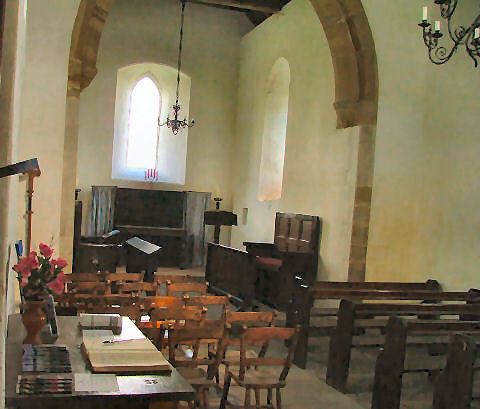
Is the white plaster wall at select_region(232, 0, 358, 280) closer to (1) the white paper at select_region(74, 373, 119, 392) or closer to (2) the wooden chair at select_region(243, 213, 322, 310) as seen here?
(2) the wooden chair at select_region(243, 213, 322, 310)

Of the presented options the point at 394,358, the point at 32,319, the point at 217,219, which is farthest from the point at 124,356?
the point at 217,219

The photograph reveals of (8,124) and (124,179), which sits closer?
(8,124)

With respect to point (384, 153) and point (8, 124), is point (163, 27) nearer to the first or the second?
point (384, 153)

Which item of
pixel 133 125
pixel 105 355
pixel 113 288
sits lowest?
pixel 113 288

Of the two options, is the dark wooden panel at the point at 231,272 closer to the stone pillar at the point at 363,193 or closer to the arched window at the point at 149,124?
the stone pillar at the point at 363,193

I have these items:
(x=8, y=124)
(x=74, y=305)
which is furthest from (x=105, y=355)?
(x=74, y=305)

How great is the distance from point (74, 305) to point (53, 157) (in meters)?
2.58

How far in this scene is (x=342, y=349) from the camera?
5.32 metres

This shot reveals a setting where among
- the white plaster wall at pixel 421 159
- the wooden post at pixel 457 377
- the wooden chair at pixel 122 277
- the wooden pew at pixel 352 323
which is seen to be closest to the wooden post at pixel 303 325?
the wooden pew at pixel 352 323

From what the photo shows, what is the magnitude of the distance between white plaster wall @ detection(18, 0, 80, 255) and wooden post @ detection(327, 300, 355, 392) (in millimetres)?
3581

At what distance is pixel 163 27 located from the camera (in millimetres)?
13539

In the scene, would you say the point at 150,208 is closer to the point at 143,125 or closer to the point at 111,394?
the point at 143,125

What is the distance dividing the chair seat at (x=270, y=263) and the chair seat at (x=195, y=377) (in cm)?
529

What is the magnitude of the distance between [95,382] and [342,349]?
Result: 330 centimetres
